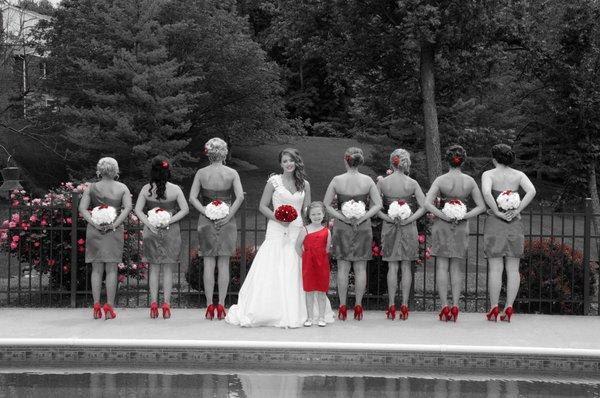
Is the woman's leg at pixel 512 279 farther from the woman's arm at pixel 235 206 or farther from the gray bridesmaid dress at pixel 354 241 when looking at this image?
the woman's arm at pixel 235 206

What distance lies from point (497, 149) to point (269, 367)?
3.74m

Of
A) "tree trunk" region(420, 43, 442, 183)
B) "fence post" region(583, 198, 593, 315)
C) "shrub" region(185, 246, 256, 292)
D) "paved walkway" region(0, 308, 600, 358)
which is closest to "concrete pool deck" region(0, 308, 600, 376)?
"paved walkway" region(0, 308, 600, 358)

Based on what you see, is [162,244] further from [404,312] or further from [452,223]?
[452,223]

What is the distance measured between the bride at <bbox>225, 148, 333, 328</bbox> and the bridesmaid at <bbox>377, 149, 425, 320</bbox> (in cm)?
91

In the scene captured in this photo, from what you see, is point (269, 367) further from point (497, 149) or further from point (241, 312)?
point (497, 149)

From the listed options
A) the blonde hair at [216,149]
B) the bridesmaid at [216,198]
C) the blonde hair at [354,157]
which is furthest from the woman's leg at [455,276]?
the blonde hair at [216,149]

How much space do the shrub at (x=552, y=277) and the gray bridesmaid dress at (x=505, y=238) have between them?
3.74 ft

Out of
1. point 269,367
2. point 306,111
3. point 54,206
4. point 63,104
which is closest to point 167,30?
point 63,104

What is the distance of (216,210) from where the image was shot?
9250 mm

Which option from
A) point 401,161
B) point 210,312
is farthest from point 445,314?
point 210,312

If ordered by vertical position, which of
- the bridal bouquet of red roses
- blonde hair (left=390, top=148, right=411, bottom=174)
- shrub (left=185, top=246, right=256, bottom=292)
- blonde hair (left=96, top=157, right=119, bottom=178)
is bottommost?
shrub (left=185, top=246, right=256, bottom=292)

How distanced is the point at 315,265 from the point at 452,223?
5.52 ft

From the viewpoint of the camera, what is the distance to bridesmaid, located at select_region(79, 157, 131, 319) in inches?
366

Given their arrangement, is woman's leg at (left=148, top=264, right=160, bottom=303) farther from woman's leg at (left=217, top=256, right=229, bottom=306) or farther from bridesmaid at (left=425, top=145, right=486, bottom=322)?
bridesmaid at (left=425, top=145, right=486, bottom=322)
